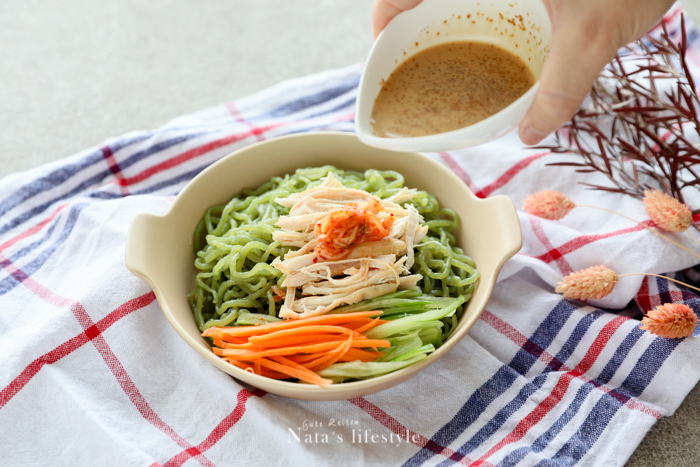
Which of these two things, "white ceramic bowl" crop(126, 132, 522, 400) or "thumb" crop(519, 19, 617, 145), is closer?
"thumb" crop(519, 19, 617, 145)

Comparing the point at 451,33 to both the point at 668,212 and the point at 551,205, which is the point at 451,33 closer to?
the point at 551,205

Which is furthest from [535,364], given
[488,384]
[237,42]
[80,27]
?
[80,27]

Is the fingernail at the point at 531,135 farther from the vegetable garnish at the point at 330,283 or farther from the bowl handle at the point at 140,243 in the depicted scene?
the bowl handle at the point at 140,243

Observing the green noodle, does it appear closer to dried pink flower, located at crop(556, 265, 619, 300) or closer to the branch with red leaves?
dried pink flower, located at crop(556, 265, 619, 300)

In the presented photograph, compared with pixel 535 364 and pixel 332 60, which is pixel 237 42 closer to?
pixel 332 60

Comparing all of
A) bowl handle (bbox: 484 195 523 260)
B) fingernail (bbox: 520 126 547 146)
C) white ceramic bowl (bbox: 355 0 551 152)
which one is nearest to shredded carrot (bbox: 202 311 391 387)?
bowl handle (bbox: 484 195 523 260)

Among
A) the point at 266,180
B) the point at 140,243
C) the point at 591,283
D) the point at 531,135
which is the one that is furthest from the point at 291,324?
the point at 591,283
